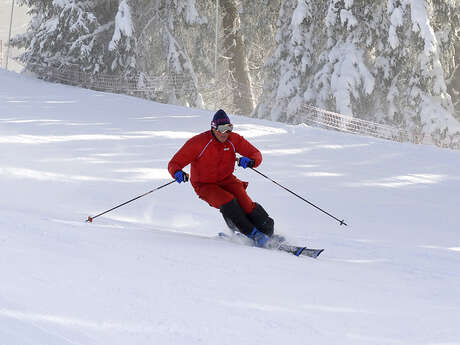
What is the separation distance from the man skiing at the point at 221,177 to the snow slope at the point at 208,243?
33 cm

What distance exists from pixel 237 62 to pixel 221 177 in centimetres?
1706

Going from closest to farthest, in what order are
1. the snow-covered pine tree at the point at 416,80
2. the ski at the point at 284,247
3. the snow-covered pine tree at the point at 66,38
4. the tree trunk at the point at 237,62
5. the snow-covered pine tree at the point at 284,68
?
the ski at the point at 284,247, the snow-covered pine tree at the point at 416,80, the snow-covered pine tree at the point at 284,68, the snow-covered pine tree at the point at 66,38, the tree trunk at the point at 237,62

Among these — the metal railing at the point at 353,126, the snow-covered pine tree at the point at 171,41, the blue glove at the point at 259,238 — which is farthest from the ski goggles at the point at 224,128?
the snow-covered pine tree at the point at 171,41

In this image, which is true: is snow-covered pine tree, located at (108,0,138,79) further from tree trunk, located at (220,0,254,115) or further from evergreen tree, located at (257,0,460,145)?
evergreen tree, located at (257,0,460,145)

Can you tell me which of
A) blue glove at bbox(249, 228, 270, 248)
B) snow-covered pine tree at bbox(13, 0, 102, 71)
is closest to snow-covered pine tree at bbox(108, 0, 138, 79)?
snow-covered pine tree at bbox(13, 0, 102, 71)

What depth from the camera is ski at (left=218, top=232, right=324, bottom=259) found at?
6.32 metres

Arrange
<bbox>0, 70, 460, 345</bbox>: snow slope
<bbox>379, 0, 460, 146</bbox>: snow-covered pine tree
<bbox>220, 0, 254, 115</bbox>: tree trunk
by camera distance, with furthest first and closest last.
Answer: <bbox>220, 0, 254, 115</bbox>: tree trunk < <bbox>379, 0, 460, 146</bbox>: snow-covered pine tree < <bbox>0, 70, 460, 345</bbox>: snow slope

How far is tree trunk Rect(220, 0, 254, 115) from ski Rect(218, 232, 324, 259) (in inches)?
657

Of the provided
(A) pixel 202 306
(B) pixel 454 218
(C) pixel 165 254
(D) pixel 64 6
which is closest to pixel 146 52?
(D) pixel 64 6

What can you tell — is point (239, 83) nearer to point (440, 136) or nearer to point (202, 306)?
point (440, 136)

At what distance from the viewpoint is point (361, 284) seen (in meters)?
5.13

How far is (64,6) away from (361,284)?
713 inches

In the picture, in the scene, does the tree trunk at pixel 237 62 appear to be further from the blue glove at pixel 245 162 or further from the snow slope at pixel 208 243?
the blue glove at pixel 245 162

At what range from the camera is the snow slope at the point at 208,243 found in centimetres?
352
